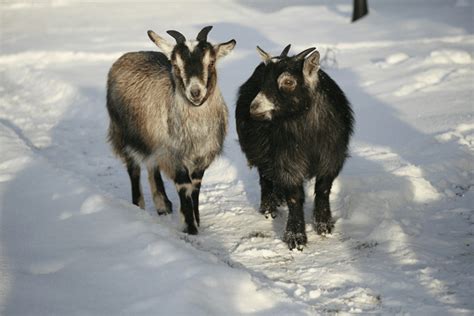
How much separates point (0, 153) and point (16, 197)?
66.4 inches

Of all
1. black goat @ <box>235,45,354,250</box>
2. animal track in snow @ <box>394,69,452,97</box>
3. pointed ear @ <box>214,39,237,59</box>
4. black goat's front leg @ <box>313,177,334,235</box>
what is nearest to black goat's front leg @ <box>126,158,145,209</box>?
black goat @ <box>235,45,354,250</box>

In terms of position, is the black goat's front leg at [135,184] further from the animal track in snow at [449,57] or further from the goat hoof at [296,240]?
the animal track in snow at [449,57]

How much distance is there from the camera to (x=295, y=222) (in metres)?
5.93

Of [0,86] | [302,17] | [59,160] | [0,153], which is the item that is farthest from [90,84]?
[302,17]

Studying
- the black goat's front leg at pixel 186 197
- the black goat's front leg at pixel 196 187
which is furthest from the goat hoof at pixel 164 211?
the black goat's front leg at pixel 186 197

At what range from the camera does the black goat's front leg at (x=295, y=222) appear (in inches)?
231

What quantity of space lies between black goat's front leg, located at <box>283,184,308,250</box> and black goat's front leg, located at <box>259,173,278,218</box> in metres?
0.71

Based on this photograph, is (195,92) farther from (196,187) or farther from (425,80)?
(425,80)

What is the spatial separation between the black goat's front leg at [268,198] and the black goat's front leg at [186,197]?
82 cm

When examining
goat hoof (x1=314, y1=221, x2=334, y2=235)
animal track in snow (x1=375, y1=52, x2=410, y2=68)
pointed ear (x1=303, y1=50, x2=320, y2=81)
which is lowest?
goat hoof (x1=314, y1=221, x2=334, y2=235)

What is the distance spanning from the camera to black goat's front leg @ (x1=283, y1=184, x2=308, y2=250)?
5861mm

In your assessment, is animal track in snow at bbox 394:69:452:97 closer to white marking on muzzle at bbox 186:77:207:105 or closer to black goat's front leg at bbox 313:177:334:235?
black goat's front leg at bbox 313:177:334:235

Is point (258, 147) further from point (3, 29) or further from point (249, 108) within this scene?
point (3, 29)

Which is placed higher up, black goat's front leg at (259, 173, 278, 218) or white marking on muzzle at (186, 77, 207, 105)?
white marking on muzzle at (186, 77, 207, 105)
